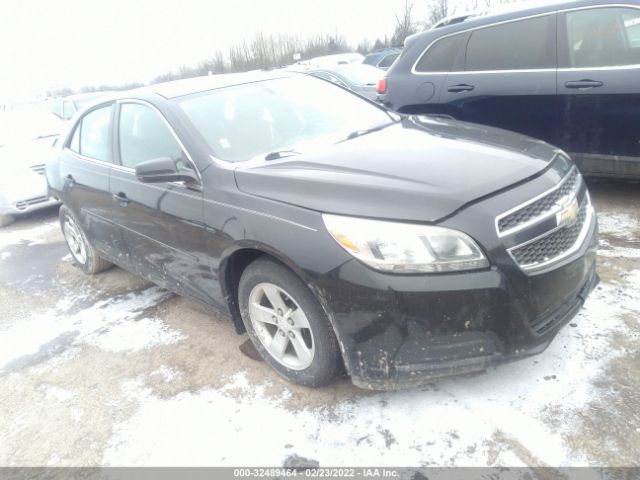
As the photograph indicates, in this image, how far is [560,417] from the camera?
2.23 meters

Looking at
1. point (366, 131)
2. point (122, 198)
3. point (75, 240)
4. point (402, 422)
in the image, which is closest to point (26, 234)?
point (75, 240)

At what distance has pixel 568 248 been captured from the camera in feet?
7.66

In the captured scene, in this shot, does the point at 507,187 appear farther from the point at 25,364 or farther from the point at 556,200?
the point at 25,364

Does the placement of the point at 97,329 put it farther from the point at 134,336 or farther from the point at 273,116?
the point at 273,116

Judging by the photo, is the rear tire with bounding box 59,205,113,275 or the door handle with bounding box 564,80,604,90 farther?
the rear tire with bounding box 59,205,113,275

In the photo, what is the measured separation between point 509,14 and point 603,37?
869 millimetres

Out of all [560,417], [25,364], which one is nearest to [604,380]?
[560,417]

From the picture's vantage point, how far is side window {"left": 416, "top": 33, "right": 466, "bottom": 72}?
4.95 m

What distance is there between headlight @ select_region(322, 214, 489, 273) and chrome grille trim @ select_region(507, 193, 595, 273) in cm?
17

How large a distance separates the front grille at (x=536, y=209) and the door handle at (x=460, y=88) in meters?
2.54

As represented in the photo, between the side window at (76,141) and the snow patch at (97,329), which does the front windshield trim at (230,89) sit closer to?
the snow patch at (97,329)

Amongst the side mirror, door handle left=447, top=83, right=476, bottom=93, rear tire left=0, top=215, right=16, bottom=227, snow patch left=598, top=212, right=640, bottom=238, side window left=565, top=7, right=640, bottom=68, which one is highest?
side window left=565, top=7, right=640, bottom=68

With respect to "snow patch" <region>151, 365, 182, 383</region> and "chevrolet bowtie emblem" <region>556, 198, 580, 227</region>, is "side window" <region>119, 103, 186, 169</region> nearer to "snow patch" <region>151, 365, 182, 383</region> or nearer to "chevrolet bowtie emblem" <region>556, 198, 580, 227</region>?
"snow patch" <region>151, 365, 182, 383</region>

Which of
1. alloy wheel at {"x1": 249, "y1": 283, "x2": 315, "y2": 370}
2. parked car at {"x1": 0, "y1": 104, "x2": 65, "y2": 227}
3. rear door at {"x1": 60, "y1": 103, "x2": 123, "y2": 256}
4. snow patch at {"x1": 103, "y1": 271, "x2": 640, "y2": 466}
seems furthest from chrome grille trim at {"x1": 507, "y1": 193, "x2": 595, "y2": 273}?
parked car at {"x1": 0, "y1": 104, "x2": 65, "y2": 227}
